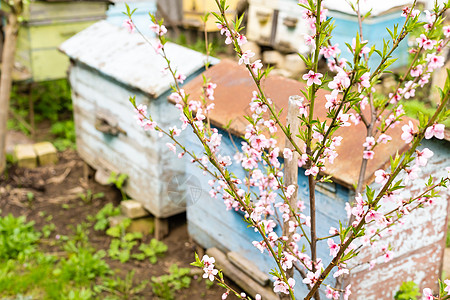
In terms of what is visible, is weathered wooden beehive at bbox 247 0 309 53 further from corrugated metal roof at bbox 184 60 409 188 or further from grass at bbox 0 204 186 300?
grass at bbox 0 204 186 300

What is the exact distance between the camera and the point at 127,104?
471 cm

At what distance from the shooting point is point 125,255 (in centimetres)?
476

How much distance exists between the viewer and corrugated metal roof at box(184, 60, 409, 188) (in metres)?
2.86

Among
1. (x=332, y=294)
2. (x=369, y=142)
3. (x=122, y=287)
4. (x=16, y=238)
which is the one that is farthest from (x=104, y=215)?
(x=369, y=142)

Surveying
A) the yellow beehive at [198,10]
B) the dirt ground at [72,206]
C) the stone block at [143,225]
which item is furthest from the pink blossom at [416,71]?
the yellow beehive at [198,10]

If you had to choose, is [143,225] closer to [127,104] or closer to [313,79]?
[127,104]

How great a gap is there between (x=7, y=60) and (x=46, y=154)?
1381 mm

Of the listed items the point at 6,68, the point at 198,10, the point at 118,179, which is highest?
the point at 6,68

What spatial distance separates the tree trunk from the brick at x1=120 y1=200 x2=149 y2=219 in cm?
201

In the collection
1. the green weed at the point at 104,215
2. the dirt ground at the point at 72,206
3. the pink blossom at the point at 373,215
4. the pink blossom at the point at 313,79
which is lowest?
the dirt ground at the point at 72,206

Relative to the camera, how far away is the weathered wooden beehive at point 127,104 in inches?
174

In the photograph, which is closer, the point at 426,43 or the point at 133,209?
the point at 426,43

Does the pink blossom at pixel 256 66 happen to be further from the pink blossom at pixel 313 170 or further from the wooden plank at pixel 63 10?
the wooden plank at pixel 63 10

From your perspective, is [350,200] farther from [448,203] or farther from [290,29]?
[290,29]
